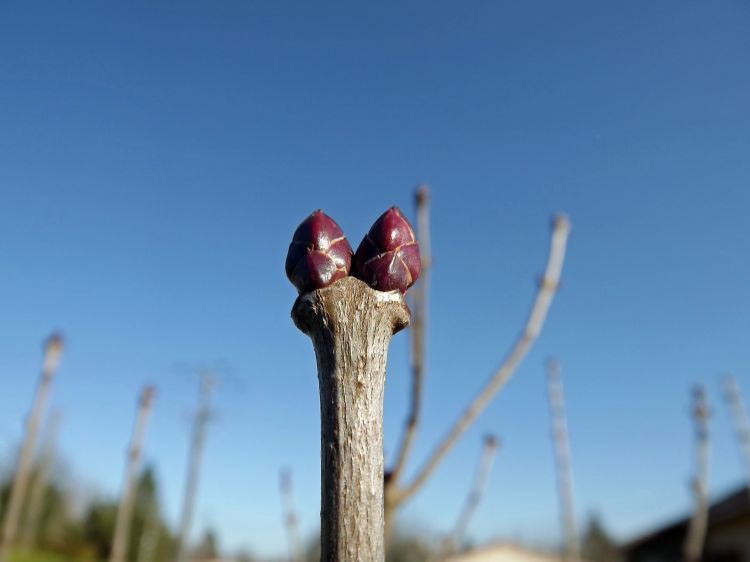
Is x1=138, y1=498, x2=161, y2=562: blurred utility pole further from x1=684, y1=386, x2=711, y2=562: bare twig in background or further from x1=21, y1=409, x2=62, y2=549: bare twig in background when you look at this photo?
x1=684, y1=386, x2=711, y2=562: bare twig in background

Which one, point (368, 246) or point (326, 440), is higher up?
point (368, 246)

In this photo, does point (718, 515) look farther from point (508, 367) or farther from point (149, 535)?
point (149, 535)

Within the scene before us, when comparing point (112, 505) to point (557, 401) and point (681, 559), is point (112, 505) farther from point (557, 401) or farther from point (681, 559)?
point (557, 401)

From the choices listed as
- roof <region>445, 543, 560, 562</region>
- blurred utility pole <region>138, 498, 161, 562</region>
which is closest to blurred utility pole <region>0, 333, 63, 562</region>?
roof <region>445, 543, 560, 562</region>

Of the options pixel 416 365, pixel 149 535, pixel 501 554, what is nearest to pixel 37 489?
pixel 149 535

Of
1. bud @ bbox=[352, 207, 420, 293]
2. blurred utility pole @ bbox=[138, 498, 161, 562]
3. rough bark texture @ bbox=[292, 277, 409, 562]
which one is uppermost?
blurred utility pole @ bbox=[138, 498, 161, 562]

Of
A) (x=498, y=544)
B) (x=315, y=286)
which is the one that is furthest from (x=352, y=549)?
(x=498, y=544)

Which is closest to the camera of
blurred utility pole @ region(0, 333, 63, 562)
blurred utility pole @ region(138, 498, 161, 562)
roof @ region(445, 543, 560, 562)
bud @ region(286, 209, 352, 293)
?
bud @ region(286, 209, 352, 293)
